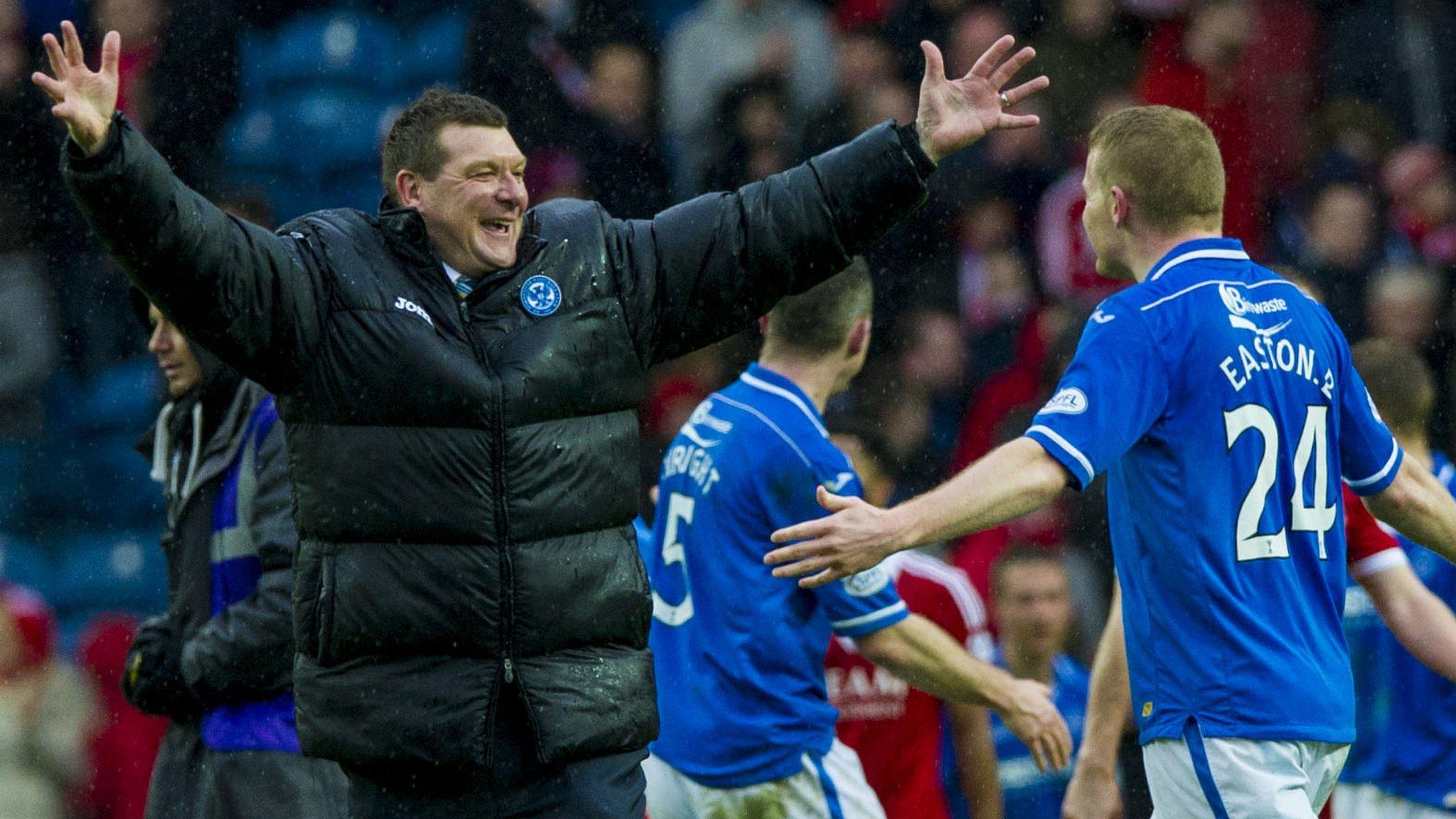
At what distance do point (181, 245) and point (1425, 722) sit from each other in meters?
3.60

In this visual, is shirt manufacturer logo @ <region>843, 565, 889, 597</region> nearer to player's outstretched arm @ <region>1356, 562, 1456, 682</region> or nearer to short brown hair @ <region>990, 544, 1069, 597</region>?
player's outstretched arm @ <region>1356, 562, 1456, 682</region>

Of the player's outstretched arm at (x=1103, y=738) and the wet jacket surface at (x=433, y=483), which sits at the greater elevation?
the wet jacket surface at (x=433, y=483)

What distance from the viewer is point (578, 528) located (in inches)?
139

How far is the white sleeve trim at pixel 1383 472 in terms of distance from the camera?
3.94 metres

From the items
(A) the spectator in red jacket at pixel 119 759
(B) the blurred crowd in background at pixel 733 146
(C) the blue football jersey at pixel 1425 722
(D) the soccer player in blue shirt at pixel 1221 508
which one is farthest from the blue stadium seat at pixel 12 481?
(C) the blue football jersey at pixel 1425 722

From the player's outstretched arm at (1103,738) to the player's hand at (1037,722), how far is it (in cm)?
12

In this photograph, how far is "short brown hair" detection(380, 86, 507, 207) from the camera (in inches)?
147

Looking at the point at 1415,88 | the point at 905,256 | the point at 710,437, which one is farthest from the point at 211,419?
the point at 1415,88

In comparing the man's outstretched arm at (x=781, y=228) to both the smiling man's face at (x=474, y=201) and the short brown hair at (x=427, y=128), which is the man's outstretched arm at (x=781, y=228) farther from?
the short brown hair at (x=427, y=128)

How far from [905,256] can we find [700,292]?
483cm

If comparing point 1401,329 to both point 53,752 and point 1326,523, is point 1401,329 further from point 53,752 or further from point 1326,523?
point 53,752

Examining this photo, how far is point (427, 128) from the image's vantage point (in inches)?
148

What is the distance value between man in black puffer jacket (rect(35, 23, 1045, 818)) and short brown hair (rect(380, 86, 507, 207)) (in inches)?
4.4

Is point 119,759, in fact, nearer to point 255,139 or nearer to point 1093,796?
point 255,139
